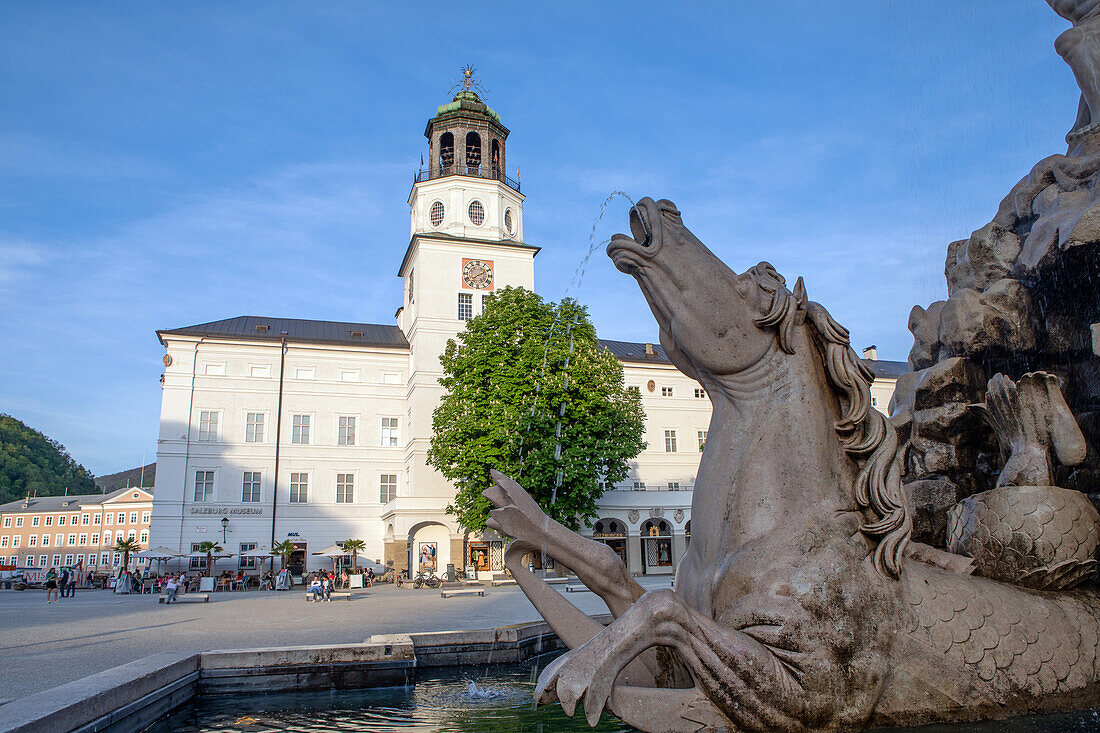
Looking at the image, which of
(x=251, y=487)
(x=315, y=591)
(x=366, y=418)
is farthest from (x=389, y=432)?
(x=315, y=591)

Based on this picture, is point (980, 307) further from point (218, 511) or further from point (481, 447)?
point (218, 511)

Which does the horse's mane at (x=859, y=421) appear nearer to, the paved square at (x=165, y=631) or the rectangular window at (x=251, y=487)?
the paved square at (x=165, y=631)

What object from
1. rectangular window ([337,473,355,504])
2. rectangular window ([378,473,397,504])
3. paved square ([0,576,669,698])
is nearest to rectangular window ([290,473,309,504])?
rectangular window ([337,473,355,504])

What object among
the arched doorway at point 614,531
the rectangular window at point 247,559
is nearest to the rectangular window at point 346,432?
the rectangular window at point 247,559

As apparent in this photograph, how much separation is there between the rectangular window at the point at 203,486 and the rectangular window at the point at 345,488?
707 cm

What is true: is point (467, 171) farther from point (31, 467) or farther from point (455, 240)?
point (31, 467)

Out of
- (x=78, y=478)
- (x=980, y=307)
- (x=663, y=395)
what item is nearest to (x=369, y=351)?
(x=663, y=395)

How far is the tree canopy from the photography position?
4018 inches

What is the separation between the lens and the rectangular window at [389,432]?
47.9 meters

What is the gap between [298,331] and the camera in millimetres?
52000

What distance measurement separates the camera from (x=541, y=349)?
32.0 m

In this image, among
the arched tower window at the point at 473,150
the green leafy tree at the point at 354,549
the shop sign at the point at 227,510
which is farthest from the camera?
the arched tower window at the point at 473,150

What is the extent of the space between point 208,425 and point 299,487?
21.0 feet

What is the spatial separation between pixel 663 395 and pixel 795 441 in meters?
50.8
